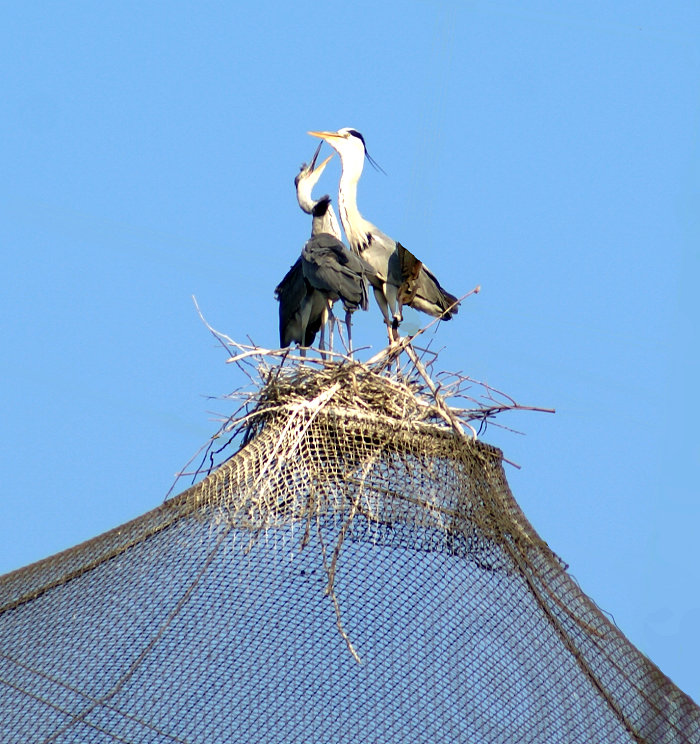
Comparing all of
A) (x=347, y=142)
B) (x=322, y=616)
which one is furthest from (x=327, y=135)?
(x=322, y=616)

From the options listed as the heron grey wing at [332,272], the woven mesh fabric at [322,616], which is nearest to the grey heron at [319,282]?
the heron grey wing at [332,272]

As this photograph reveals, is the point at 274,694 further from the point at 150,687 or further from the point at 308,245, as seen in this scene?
the point at 308,245

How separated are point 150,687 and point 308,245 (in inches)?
168

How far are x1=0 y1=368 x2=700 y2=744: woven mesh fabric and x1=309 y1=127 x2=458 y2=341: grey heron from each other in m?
2.30

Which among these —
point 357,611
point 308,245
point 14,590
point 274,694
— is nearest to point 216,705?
point 274,694

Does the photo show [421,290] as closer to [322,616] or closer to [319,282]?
[319,282]

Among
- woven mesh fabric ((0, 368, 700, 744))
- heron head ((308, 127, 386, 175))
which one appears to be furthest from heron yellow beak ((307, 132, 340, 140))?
woven mesh fabric ((0, 368, 700, 744))

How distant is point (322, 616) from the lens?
6.79 metres

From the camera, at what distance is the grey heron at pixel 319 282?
9.90 m

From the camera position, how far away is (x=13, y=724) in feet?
21.3

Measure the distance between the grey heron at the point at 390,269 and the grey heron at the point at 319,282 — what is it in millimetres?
124

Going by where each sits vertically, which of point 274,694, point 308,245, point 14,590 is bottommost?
point 274,694

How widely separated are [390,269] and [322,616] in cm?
384

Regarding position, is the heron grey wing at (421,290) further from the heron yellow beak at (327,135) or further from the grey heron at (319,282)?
the heron yellow beak at (327,135)
